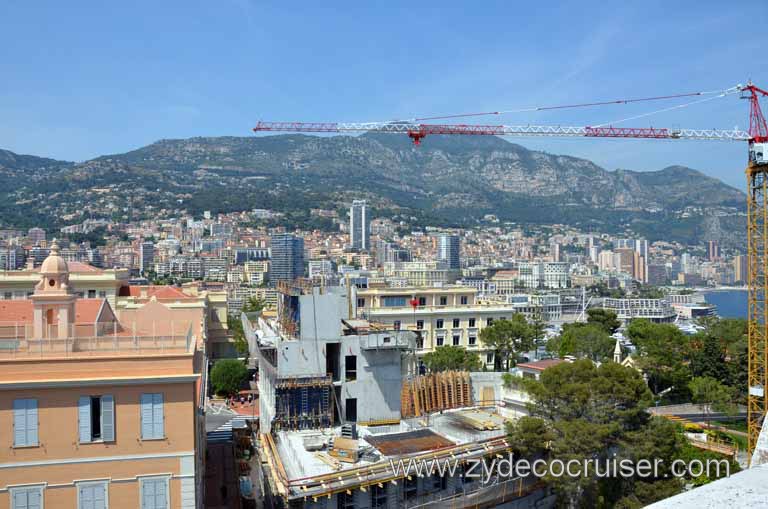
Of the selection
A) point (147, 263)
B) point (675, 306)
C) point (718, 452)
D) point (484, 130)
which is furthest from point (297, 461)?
point (147, 263)

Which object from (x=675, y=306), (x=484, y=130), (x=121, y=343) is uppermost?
(x=484, y=130)

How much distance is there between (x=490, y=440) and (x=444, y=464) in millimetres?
2279

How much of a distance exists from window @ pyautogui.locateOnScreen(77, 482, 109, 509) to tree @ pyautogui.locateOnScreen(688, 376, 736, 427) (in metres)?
28.0

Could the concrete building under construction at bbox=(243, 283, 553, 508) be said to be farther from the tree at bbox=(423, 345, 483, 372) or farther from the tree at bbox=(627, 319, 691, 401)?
the tree at bbox=(627, 319, 691, 401)

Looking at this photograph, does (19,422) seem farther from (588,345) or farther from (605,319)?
(605,319)

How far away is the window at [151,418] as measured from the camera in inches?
494

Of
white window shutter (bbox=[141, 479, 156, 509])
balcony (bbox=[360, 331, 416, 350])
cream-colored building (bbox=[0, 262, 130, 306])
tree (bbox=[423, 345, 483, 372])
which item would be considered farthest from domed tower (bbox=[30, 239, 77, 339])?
cream-colored building (bbox=[0, 262, 130, 306])

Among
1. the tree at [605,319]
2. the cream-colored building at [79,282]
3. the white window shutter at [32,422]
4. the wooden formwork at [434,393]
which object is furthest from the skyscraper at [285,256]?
the white window shutter at [32,422]

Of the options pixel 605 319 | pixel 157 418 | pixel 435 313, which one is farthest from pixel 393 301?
pixel 157 418

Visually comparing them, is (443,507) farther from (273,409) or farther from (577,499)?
(273,409)

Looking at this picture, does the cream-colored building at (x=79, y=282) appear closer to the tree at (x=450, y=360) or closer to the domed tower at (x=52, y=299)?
the tree at (x=450, y=360)

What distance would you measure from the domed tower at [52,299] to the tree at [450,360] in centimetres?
2322

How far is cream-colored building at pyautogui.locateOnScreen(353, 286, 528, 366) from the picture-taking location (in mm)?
43125

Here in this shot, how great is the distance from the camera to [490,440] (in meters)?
19.3
